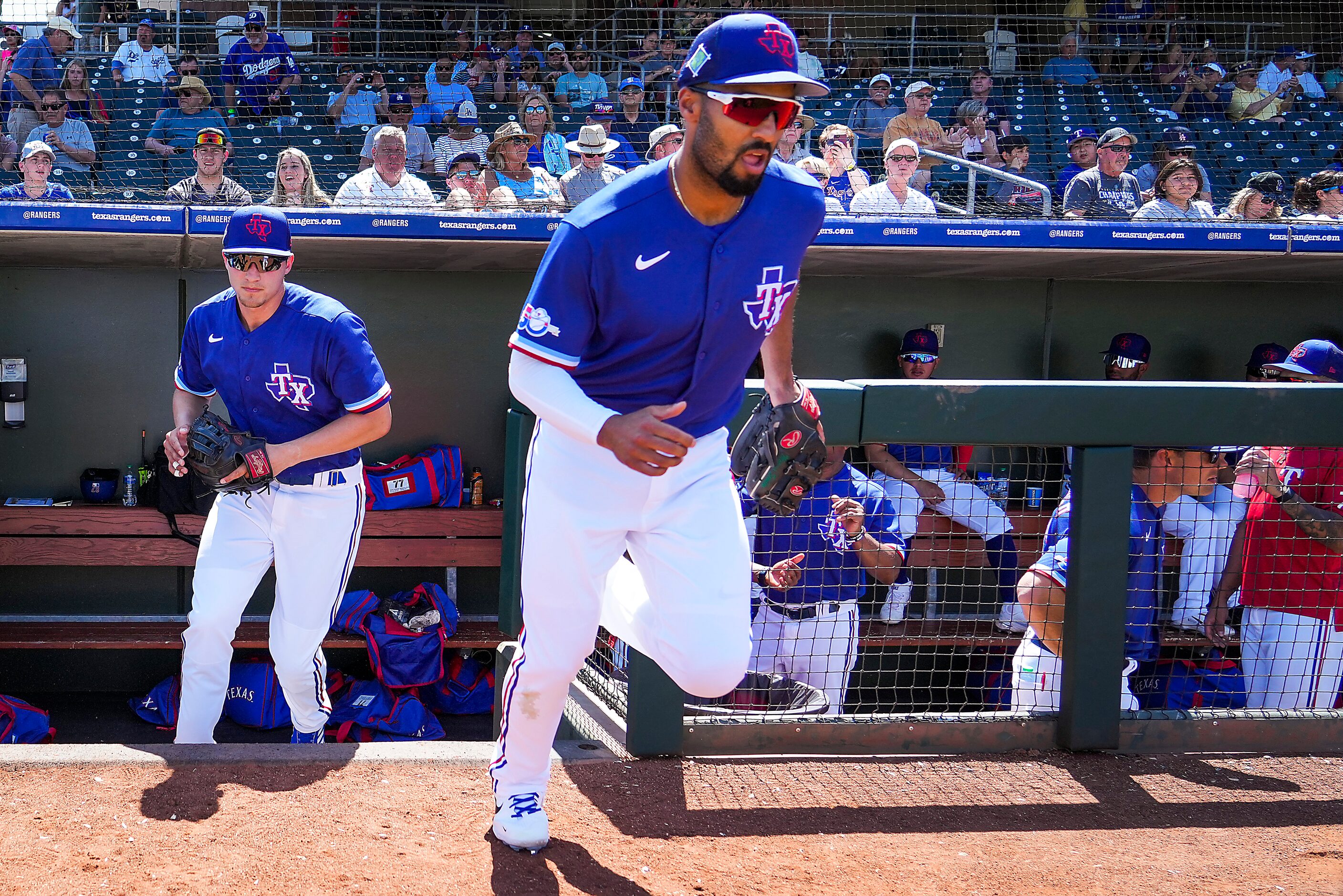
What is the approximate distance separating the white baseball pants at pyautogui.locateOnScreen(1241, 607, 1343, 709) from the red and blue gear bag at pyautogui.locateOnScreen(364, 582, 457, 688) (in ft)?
11.4

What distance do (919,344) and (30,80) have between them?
20.1 ft

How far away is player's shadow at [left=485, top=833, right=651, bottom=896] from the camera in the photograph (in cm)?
203

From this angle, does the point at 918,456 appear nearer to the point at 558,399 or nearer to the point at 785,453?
the point at 785,453

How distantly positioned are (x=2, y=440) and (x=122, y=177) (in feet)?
7.11

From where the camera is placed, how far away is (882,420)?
8.65 feet

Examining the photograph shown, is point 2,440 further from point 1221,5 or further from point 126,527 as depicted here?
point 1221,5

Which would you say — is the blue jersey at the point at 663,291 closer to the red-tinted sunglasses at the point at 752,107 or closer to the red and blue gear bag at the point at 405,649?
the red-tinted sunglasses at the point at 752,107

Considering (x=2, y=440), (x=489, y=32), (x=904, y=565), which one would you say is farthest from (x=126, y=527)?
(x=489, y=32)

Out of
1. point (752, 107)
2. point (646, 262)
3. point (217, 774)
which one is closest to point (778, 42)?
point (752, 107)

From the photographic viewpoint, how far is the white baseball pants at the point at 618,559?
6.78 ft

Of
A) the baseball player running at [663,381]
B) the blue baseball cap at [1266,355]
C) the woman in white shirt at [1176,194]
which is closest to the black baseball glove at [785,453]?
the baseball player running at [663,381]

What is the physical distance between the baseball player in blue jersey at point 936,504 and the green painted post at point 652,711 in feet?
3.75

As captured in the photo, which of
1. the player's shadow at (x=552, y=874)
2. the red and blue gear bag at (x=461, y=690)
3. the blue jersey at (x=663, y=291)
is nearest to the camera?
the blue jersey at (x=663, y=291)

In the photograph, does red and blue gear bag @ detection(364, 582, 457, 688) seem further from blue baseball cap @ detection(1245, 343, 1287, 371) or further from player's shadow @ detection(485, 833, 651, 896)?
blue baseball cap @ detection(1245, 343, 1287, 371)
